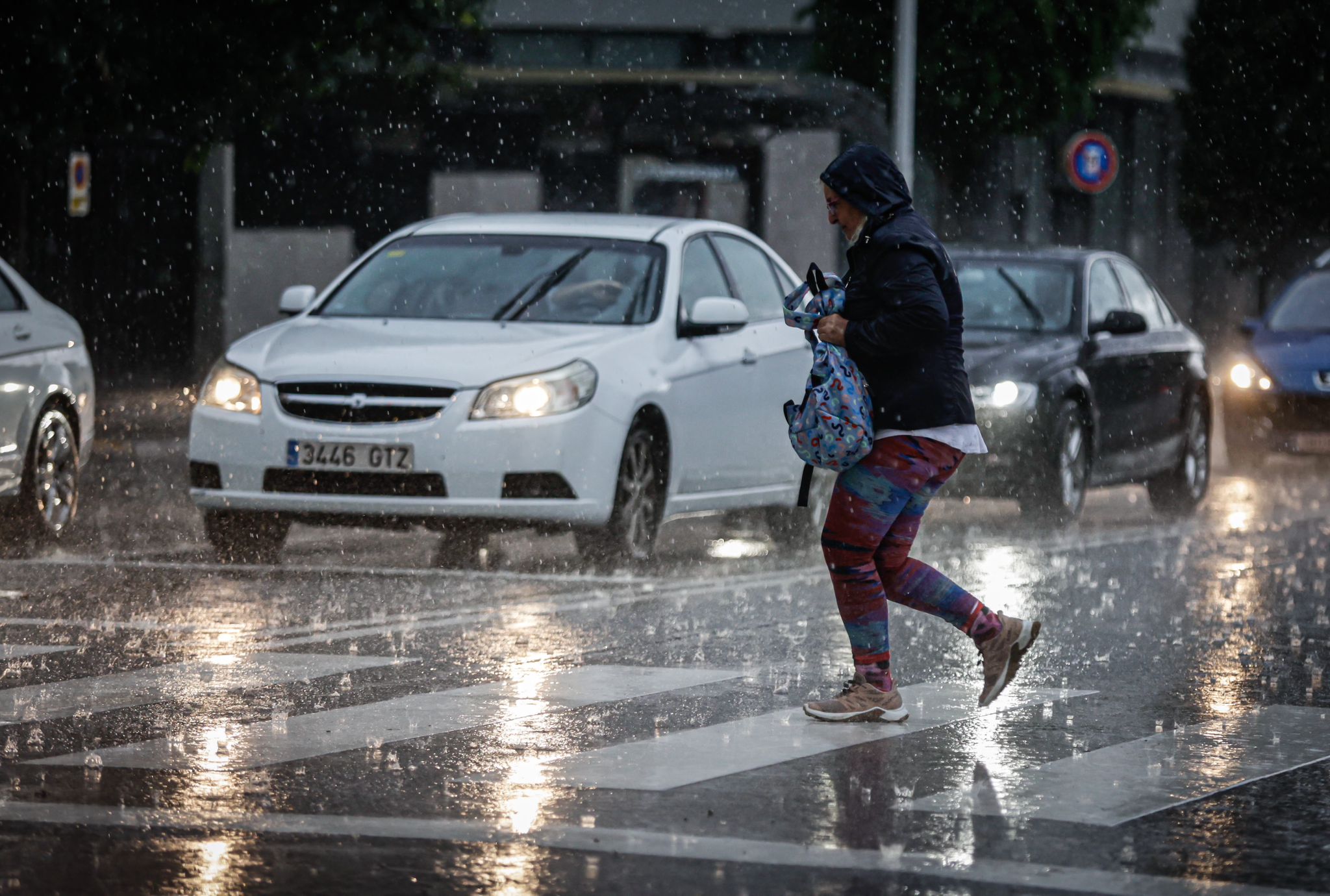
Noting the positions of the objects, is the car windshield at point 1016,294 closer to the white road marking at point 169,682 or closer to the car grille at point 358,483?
the car grille at point 358,483

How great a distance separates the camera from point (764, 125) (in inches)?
1178

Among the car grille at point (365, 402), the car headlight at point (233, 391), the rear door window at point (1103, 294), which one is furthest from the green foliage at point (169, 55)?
the car grille at point (365, 402)

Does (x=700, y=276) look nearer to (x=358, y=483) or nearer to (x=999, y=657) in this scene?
(x=358, y=483)

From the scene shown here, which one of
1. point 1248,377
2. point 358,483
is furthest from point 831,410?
point 1248,377

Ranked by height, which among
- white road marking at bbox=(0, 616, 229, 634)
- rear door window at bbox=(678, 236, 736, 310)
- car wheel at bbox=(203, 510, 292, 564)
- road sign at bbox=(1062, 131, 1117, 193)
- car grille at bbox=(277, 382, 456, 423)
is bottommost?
car wheel at bbox=(203, 510, 292, 564)

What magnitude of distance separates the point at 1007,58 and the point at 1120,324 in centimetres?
1467

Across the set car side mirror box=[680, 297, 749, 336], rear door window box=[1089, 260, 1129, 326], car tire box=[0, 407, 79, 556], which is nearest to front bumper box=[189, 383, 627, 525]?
car side mirror box=[680, 297, 749, 336]

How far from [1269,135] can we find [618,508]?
26708mm

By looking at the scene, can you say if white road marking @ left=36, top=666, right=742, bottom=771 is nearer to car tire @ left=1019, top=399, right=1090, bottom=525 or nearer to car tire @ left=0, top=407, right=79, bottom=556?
car tire @ left=0, top=407, right=79, bottom=556

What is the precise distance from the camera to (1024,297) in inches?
603

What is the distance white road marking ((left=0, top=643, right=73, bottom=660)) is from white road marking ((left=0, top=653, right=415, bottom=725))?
0.54 metres

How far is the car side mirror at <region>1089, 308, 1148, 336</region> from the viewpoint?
49.3 ft

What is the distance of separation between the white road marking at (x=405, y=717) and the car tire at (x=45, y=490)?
15.1 feet

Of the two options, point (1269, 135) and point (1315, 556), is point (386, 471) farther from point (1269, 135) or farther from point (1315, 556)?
point (1269, 135)
